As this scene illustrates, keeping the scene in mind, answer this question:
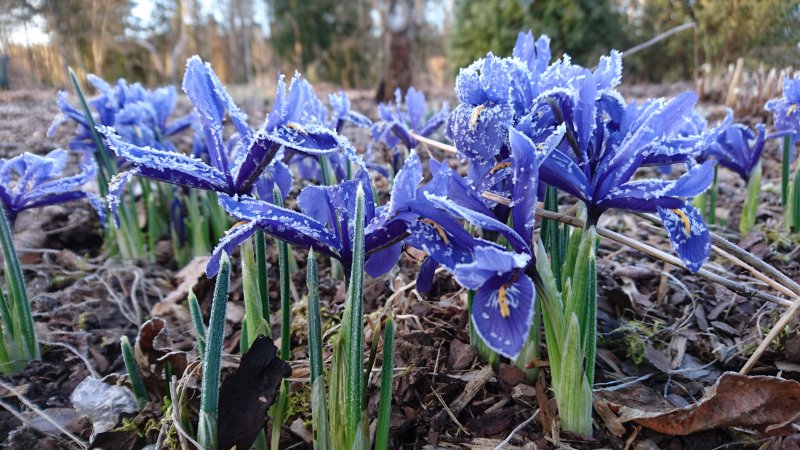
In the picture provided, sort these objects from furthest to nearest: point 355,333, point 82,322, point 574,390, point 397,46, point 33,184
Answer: point 397,46, point 82,322, point 33,184, point 574,390, point 355,333

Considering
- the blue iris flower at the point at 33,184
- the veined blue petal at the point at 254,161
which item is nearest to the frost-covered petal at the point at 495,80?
the veined blue petal at the point at 254,161

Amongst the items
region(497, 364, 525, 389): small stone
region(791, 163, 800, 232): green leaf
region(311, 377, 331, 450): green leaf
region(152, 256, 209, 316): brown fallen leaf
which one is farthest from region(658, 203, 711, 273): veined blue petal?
region(152, 256, 209, 316): brown fallen leaf

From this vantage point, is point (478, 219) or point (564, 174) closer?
point (478, 219)

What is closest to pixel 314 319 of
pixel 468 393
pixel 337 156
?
pixel 468 393

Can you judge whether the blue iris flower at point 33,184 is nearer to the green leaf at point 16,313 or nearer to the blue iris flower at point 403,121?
the green leaf at point 16,313

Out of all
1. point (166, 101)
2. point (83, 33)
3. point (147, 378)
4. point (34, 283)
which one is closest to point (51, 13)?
point (83, 33)

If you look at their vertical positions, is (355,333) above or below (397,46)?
below

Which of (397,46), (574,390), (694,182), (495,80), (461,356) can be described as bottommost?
(461,356)

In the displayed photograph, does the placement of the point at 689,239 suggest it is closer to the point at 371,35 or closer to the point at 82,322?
the point at 82,322
